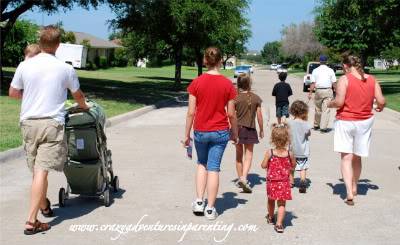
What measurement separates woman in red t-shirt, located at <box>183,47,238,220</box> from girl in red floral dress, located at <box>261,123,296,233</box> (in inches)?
20.4

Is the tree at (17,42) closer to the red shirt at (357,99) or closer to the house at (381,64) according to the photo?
the red shirt at (357,99)

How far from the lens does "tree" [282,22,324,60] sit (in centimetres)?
11456

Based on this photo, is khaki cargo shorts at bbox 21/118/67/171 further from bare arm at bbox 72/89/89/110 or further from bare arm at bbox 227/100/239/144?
bare arm at bbox 227/100/239/144

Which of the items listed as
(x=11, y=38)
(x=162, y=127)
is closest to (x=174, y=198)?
(x=162, y=127)

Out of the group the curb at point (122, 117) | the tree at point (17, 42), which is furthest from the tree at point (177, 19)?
the tree at point (17, 42)

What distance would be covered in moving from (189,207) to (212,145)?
34.8 inches

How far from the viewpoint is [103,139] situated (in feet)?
22.4

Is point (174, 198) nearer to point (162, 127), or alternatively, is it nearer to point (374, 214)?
point (374, 214)

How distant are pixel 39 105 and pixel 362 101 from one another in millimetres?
3875

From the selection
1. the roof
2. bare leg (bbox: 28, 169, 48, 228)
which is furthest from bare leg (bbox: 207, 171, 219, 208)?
the roof

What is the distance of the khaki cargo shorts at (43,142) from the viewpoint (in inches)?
229

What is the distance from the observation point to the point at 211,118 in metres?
6.34

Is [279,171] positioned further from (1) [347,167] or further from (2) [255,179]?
(2) [255,179]

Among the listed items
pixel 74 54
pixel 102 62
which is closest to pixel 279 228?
pixel 74 54
